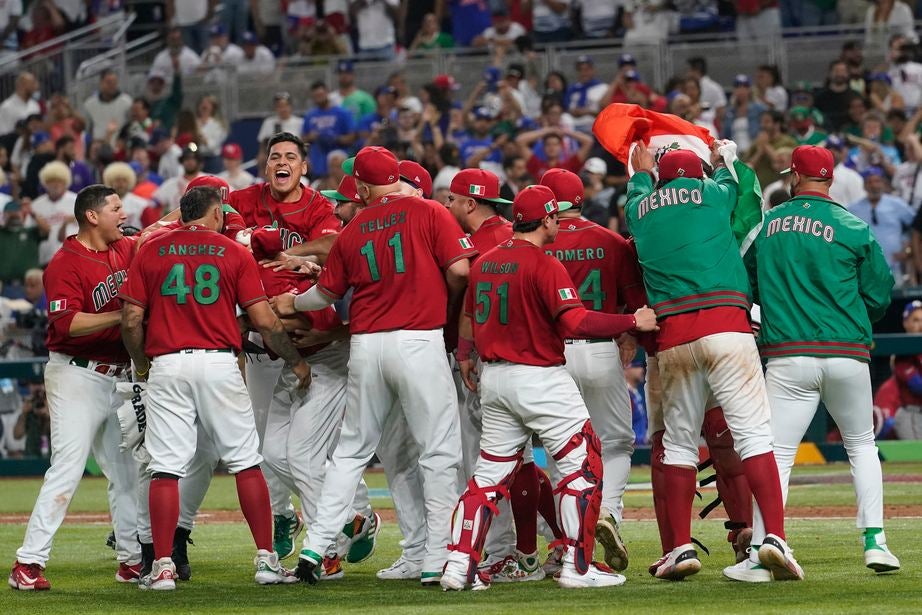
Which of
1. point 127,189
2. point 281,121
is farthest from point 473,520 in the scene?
point 281,121

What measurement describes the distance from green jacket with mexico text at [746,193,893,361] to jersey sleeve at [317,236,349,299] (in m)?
2.37

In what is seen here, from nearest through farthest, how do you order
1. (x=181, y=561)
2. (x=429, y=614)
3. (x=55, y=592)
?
1. (x=429, y=614)
2. (x=55, y=592)
3. (x=181, y=561)

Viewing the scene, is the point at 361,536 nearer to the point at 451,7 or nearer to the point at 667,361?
the point at 667,361

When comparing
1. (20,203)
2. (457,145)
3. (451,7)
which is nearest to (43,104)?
(20,203)

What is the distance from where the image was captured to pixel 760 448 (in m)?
7.92

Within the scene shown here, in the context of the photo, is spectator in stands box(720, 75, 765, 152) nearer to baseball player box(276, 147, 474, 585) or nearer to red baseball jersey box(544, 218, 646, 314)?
red baseball jersey box(544, 218, 646, 314)

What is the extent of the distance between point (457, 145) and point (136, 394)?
10.4 metres

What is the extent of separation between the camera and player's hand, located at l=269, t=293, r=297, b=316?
8977 millimetres

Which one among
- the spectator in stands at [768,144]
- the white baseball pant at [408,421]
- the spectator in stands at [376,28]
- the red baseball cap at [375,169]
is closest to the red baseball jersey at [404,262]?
the white baseball pant at [408,421]

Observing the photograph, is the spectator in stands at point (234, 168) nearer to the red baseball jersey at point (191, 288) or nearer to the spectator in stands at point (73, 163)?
the spectator in stands at point (73, 163)

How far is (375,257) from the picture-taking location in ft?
27.3

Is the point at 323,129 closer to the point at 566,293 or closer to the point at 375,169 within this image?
the point at 375,169

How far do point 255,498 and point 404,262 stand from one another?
157 cm

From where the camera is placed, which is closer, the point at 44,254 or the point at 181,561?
the point at 181,561
